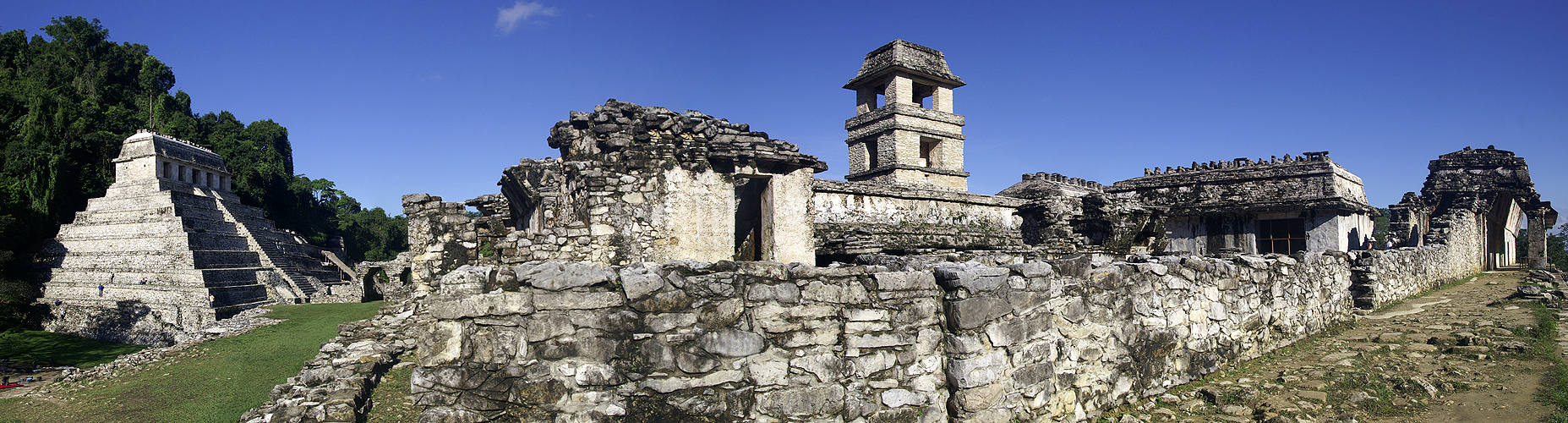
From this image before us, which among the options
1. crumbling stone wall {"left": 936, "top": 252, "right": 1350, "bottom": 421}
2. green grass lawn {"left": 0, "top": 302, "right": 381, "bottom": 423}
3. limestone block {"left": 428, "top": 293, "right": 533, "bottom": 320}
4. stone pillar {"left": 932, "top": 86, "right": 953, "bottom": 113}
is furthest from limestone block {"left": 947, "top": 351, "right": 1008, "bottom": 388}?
stone pillar {"left": 932, "top": 86, "right": 953, "bottom": 113}

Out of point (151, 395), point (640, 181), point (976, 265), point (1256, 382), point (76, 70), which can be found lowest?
point (151, 395)

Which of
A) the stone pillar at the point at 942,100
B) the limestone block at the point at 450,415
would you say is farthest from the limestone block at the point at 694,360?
the stone pillar at the point at 942,100

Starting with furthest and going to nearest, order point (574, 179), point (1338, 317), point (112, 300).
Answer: point (112, 300)
point (1338, 317)
point (574, 179)

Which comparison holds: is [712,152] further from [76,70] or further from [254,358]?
[76,70]

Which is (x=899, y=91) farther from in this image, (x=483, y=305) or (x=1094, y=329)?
(x=483, y=305)

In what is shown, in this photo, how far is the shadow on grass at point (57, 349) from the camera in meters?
17.8

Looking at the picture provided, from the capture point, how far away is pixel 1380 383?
634 cm

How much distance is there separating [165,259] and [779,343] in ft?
129

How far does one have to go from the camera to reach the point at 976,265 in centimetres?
507

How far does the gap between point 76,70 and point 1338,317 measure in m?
75.5

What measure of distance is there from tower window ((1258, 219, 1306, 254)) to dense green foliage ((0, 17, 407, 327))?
45.9 meters

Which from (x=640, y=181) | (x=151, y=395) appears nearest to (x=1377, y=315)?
(x=640, y=181)

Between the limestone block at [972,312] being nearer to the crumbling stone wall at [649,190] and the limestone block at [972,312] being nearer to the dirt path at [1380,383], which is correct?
the dirt path at [1380,383]

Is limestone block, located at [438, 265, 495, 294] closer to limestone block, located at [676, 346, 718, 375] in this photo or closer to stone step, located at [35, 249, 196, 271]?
limestone block, located at [676, 346, 718, 375]
